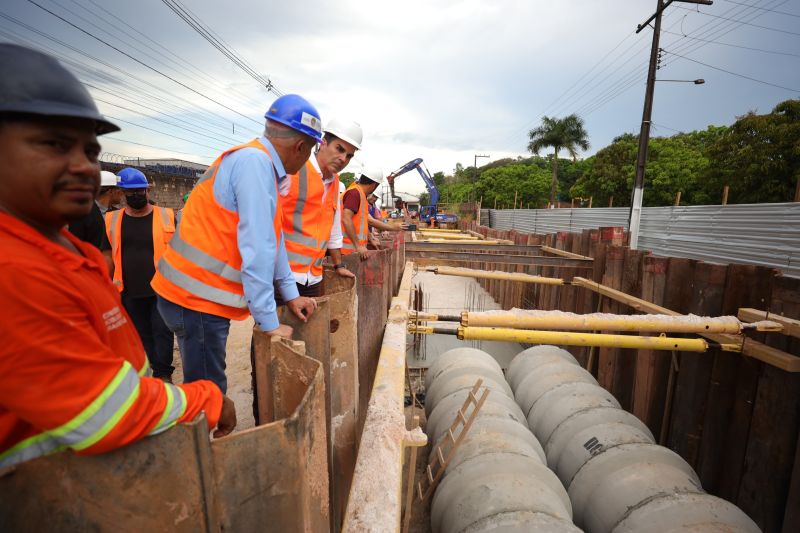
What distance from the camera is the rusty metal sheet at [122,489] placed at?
2.63ft

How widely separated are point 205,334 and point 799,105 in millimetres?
27934

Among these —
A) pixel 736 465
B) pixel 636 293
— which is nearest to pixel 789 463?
pixel 736 465

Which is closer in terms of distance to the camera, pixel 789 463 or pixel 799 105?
pixel 789 463

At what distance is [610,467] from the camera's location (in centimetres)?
352

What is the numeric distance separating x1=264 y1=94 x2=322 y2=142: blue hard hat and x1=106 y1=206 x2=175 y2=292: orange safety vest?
291cm

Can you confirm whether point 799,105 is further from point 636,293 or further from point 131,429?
point 131,429

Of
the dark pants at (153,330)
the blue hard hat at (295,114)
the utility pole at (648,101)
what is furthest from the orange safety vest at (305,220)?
the utility pole at (648,101)

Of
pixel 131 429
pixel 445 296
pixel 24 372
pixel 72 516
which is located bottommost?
pixel 445 296

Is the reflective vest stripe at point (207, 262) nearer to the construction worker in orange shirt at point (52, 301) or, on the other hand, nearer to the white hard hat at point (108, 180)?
the construction worker in orange shirt at point (52, 301)

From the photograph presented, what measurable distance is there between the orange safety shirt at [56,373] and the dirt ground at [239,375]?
4.18 m

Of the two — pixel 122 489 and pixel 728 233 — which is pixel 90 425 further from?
pixel 728 233

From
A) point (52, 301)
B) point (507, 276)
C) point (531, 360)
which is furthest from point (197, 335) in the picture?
point (507, 276)

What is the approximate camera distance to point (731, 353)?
398cm

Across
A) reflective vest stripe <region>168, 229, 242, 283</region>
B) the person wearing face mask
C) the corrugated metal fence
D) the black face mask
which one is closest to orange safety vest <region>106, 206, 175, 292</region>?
the person wearing face mask
